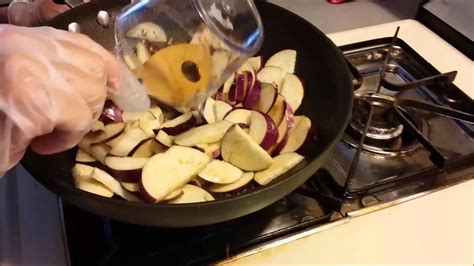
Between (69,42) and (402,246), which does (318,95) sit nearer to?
(402,246)

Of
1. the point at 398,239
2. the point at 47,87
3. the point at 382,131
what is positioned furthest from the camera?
the point at 382,131

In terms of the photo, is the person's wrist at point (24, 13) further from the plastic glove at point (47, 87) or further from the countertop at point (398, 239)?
the countertop at point (398, 239)

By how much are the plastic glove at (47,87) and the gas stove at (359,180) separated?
0.47ft

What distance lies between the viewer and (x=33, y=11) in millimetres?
835

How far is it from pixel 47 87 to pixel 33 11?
16.3 inches

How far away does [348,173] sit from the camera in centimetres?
67

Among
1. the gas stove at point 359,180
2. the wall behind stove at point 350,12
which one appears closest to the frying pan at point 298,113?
the gas stove at point 359,180

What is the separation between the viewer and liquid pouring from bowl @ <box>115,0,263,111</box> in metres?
0.63

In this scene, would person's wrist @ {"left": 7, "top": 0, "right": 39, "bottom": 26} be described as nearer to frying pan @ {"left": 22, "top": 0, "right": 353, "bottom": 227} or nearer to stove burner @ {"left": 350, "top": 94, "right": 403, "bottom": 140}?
frying pan @ {"left": 22, "top": 0, "right": 353, "bottom": 227}

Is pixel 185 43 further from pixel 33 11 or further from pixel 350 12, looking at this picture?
pixel 350 12

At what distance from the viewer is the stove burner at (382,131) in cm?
75

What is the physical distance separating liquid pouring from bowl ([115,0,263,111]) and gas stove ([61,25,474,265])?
177mm

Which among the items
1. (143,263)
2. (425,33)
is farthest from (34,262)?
(425,33)

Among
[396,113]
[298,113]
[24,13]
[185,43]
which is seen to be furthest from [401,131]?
[24,13]
